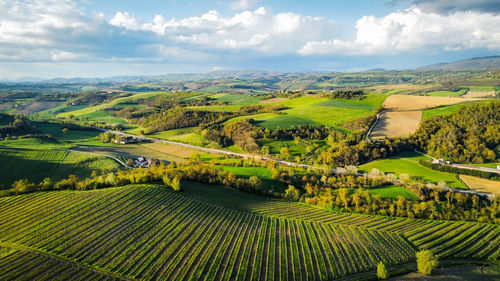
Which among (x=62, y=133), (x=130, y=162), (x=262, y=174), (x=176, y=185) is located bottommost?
(x=262, y=174)

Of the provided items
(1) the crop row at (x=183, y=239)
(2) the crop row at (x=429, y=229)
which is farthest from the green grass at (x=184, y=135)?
(1) the crop row at (x=183, y=239)

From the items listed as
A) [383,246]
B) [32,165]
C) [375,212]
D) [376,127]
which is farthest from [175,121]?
[383,246]

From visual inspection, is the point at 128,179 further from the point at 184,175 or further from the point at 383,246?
the point at 383,246

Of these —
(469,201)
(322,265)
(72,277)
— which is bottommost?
(469,201)

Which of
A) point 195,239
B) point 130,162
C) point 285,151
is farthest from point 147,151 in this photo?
point 195,239

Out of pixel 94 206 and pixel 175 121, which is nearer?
pixel 94 206

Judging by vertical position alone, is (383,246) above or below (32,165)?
below

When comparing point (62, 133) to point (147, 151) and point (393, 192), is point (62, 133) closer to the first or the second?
point (147, 151)

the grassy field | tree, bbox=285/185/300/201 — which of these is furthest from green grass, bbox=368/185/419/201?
the grassy field
